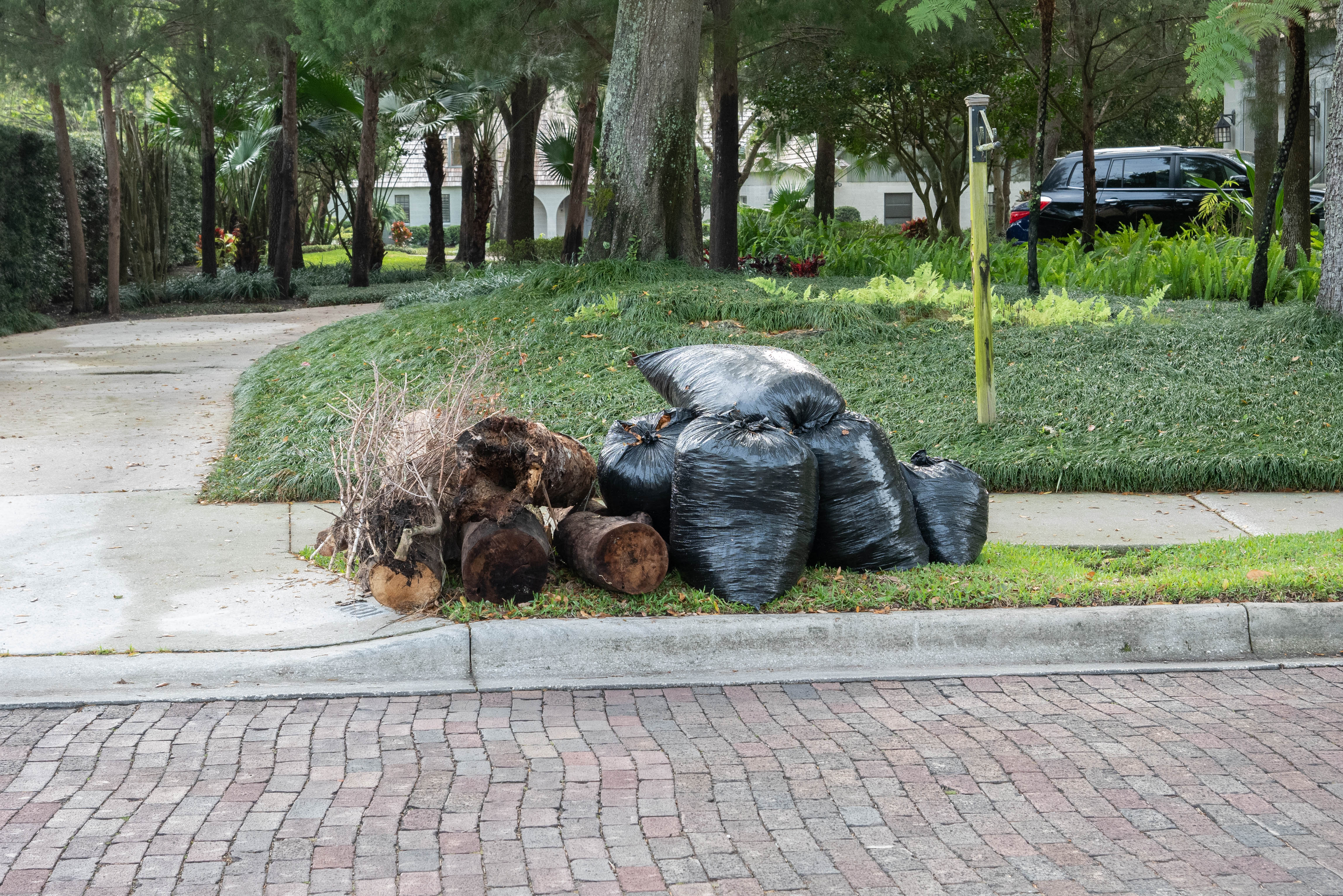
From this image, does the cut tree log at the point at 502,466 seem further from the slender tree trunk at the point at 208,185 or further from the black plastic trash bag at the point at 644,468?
the slender tree trunk at the point at 208,185

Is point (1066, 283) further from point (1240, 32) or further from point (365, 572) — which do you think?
point (365, 572)

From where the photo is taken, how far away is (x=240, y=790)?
3447mm

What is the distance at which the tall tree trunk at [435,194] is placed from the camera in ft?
73.2

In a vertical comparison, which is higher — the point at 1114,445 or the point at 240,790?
the point at 1114,445

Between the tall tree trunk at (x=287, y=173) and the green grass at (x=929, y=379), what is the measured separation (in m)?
8.54

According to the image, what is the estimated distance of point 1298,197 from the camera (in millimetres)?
11969

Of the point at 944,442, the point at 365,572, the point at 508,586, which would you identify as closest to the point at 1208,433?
the point at 944,442

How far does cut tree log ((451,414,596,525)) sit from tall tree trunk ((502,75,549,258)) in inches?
700

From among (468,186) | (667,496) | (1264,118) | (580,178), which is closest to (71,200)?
(580,178)

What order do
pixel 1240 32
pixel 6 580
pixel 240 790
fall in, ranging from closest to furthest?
1. pixel 240 790
2. pixel 6 580
3. pixel 1240 32

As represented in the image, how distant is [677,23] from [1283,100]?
31.0 feet

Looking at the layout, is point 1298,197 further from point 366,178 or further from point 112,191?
point 112,191

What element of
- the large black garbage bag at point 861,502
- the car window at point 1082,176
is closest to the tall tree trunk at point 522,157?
the car window at point 1082,176

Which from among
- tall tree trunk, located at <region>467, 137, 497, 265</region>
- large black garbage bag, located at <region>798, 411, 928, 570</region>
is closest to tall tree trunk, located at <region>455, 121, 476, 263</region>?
tall tree trunk, located at <region>467, 137, 497, 265</region>
